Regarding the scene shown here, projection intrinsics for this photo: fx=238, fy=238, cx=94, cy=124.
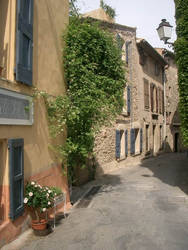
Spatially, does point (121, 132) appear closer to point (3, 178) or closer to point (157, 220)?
point (157, 220)

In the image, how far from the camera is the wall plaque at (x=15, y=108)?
4132mm

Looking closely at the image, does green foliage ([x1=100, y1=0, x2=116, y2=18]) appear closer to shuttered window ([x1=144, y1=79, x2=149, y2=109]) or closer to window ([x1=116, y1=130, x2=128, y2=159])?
shuttered window ([x1=144, y1=79, x2=149, y2=109])

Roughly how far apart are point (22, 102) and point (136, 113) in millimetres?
11111

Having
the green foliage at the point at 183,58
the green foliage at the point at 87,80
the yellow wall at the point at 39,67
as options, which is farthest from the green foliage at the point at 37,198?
the green foliage at the point at 183,58

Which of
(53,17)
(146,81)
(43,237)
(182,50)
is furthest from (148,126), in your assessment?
(43,237)

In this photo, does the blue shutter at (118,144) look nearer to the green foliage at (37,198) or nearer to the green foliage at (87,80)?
the green foliage at (87,80)

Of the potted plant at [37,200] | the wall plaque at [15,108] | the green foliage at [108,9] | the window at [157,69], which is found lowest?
the potted plant at [37,200]

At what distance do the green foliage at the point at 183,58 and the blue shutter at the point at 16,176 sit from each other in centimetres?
526

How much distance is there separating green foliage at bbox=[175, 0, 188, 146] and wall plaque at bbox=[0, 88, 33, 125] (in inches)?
197

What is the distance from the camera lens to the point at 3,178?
4.33m

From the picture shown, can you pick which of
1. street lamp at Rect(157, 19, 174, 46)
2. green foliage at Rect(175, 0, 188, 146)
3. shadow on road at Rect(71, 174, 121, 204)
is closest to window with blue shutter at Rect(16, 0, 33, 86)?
street lamp at Rect(157, 19, 174, 46)

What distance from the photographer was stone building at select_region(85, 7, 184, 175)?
12469 millimetres

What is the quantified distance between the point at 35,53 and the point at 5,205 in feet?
10.6

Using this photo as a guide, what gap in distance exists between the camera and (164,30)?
22.8 feet
